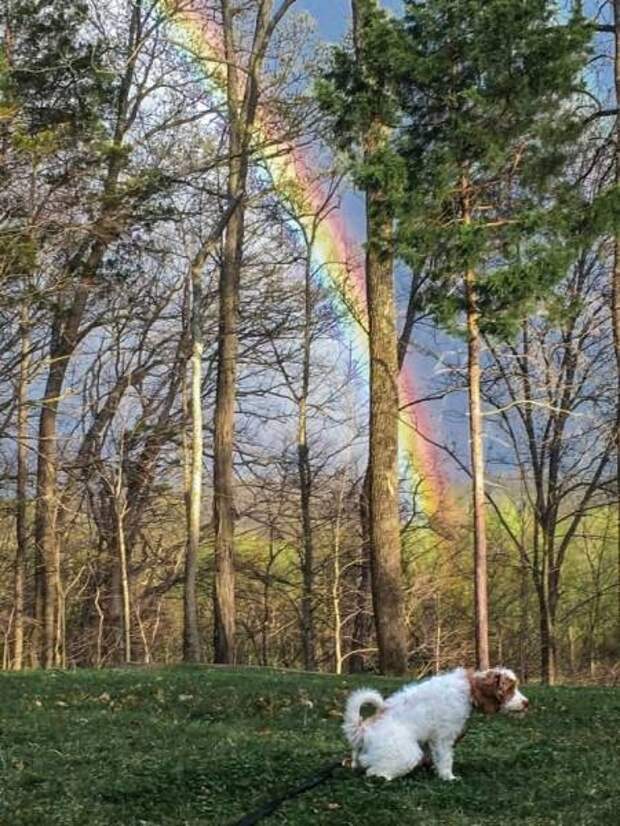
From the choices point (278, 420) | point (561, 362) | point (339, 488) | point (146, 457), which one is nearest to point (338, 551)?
point (339, 488)

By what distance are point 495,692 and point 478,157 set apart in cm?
1152

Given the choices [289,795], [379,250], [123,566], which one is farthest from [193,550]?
[289,795]

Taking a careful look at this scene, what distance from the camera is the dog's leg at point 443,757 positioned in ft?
17.8

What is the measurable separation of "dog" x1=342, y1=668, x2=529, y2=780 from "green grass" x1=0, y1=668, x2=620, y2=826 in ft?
0.36

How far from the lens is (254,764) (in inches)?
238

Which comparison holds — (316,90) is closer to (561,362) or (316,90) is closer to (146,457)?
(561,362)

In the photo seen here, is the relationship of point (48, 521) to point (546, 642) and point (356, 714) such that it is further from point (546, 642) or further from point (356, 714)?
point (356, 714)

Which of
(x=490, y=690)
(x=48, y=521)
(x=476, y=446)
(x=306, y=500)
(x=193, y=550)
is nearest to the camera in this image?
(x=490, y=690)

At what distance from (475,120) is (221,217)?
1008 cm

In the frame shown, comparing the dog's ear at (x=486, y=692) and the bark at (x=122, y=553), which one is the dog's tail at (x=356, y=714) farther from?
the bark at (x=122, y=553)

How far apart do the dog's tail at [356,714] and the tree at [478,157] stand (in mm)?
9887

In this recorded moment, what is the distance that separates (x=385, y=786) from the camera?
5.24 m

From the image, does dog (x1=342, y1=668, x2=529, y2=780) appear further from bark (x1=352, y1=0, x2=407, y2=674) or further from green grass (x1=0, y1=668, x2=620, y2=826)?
bark (x1=352, y1=0, x2=407, y2=674)

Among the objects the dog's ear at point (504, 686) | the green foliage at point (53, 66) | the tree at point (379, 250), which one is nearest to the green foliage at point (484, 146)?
the tree at point (379, 250)
